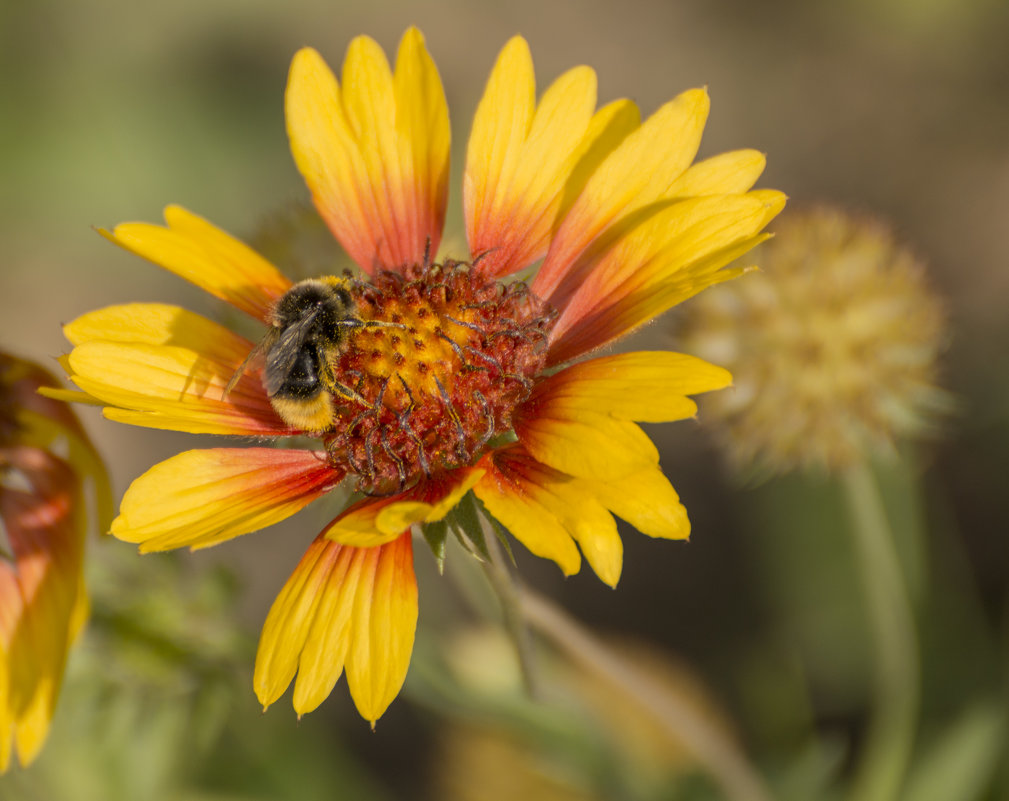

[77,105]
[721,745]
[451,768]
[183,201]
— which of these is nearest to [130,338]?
[721,745]

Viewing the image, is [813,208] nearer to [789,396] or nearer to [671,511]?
[789,396]

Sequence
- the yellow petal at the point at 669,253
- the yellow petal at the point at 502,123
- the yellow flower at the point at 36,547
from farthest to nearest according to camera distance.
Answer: the yellow flower at the point at 36,547 < the yellow petal at the point at 502,123 < the yellow petal at the point at 669,253

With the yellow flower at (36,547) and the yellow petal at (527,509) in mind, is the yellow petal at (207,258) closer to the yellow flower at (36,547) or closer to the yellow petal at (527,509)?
A: the yellow flower at (36,547)

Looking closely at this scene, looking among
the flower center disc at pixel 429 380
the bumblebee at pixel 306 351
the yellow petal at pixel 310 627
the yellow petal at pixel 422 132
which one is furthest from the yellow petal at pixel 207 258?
the yellow petal at pixel 310 627

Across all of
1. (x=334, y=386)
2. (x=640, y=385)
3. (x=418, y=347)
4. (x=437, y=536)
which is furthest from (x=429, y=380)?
(x=640, y=385)

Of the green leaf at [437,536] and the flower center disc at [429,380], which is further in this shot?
the flower center disc at [429,380]

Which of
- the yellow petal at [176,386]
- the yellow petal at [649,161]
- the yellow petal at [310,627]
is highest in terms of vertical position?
the yellow petal at [649,161]
